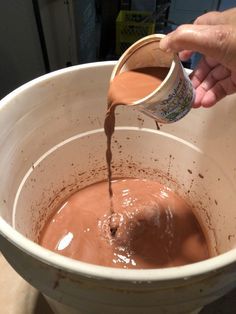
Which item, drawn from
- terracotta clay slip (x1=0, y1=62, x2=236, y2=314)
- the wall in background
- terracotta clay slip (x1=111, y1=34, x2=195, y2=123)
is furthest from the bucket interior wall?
the wall in background

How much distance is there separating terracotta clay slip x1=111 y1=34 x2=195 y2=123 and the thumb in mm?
29

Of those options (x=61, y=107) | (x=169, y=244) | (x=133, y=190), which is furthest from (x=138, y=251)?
(x=61, y=107)

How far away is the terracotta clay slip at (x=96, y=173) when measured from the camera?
1.51ft

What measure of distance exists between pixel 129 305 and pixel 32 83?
1.65ft

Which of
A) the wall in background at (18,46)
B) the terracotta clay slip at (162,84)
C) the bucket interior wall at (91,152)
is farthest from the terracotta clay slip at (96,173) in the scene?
the wall in background at (18,46)

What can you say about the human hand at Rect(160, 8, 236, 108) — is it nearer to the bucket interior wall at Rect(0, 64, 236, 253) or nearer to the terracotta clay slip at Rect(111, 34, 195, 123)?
the terracotta clay slip at Rect(111, 34, 195, 123)

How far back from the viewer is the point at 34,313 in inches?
33.9

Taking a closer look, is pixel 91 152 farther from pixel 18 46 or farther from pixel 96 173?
pixel 18 46

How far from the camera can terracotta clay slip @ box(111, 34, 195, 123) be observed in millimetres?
592

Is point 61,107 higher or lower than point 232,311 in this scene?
higher

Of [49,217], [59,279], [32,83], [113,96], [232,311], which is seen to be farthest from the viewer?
[49,217]

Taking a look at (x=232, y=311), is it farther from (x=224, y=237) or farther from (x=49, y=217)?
(x=49, y=217)

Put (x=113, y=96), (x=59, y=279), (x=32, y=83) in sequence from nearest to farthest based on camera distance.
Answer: (x=59, y=279) → (x=113, y=96) → (x=32, y=83)

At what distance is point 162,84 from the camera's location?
0.57 metres
